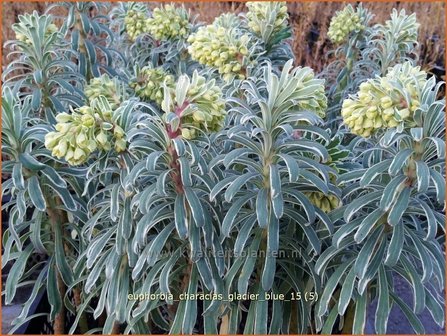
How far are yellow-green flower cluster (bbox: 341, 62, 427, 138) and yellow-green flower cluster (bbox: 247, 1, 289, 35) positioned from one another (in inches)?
Result: 42.1

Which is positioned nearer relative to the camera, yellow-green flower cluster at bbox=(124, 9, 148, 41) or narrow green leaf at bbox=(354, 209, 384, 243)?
narrow green leaf at bbox=(354, 209, 384, 243)

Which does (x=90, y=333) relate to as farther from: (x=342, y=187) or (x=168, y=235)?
(x=342, y=187)

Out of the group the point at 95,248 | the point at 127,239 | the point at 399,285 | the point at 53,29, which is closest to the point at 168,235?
the point at 127,239

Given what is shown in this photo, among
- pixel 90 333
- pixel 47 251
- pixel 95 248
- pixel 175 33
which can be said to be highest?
pixel 175 33

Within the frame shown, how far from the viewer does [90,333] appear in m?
1.92

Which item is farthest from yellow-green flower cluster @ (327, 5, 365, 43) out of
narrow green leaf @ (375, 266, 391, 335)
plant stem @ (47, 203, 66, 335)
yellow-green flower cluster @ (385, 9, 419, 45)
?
plant stem @ (47, 203, 66, 335)

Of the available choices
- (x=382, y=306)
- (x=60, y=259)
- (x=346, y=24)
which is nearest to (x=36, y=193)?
(x=60, y=259)

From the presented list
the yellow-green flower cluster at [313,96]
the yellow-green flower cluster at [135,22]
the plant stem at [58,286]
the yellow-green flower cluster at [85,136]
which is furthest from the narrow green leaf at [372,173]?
the yellow-green flower cluster at [135,22]

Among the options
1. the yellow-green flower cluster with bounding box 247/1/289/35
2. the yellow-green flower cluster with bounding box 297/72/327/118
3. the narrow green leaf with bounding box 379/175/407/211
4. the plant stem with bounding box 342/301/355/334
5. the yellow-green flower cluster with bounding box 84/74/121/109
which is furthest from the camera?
the yellow-green flower cluster with bounding box 247/1/289/35

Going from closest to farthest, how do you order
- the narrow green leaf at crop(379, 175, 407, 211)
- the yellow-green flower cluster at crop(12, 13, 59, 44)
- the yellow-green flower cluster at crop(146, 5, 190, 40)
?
the narrow green leaf at crop(379, 175, 407, 211), the yellow-green flower cluster at crop(12, 13, 59, 44), the yellow-green flower cluster at crop(146, 5, 190, 40)

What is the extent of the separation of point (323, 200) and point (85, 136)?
0.78 metres

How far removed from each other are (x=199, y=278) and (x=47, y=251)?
63 centimetres

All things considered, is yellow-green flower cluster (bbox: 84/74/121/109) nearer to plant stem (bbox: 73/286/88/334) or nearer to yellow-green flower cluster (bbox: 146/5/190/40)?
yellow-green flower cluster (bbox: 146/5/190/40)

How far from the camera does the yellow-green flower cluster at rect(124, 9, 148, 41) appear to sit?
8.84 ft
